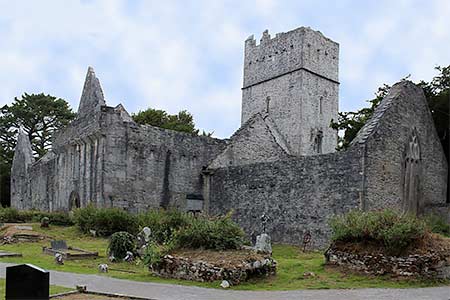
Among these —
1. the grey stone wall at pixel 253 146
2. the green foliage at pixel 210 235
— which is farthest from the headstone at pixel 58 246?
the grey stone wall at pixel 253 146

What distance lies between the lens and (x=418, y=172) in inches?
928

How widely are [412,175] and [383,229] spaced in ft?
37.4

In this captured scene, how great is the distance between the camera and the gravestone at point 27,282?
6.81m

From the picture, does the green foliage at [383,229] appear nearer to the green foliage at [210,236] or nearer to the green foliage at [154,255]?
the green foliage at [210,236]

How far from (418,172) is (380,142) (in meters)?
3.30

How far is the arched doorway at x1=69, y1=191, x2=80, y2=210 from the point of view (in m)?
29.6

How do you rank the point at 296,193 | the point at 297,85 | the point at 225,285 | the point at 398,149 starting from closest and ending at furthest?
the point at 225,285
the point at 398,149
the point at 296,193
the point at 297,85

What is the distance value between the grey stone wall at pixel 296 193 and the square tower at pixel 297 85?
2725 cm

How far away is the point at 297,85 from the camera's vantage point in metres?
54.1

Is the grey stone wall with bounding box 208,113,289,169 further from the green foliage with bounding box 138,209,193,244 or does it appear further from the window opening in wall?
the window opening in wall

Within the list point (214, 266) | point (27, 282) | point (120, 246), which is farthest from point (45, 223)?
point (27, 282)

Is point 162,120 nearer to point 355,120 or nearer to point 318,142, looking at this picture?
point 318,142

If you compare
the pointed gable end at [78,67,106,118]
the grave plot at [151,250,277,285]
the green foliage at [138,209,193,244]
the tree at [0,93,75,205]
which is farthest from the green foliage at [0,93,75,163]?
the grave plot at [151,250,277,285]

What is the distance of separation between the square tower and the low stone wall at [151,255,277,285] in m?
40.9
